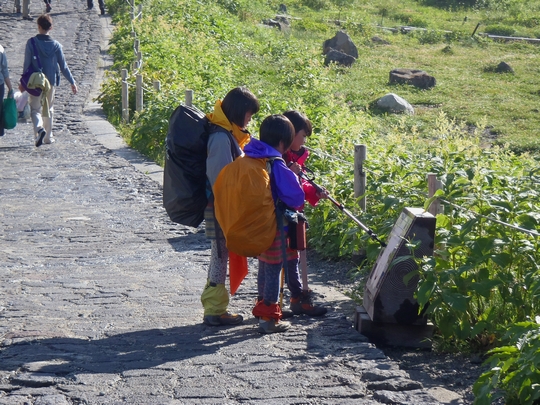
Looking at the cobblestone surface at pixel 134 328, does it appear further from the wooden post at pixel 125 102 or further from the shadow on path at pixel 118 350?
the wooden post at pixel 125 102

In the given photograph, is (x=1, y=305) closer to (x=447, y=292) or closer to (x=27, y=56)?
(x=447, y=292)

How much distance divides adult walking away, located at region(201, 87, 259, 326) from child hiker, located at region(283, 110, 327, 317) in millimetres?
358

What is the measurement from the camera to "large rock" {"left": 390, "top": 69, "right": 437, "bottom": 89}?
66.8 feet

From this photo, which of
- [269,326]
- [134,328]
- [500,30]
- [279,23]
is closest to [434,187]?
[269,326]

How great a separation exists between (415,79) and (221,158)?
1613cm

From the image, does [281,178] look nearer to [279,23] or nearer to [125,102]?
[125,102]

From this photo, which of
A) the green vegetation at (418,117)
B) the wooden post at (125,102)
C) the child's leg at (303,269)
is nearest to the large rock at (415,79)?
the green vegetation at (418,117)

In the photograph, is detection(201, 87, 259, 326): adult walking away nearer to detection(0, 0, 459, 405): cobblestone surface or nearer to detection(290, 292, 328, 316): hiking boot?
detection(0, 0, 459, 405): cobblestone surface

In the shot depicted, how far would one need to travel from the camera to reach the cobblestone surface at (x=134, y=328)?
13.6 feet

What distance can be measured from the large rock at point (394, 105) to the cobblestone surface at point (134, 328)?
8918 mm

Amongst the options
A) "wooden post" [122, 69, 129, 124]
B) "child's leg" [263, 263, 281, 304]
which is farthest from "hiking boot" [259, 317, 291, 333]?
"wooden post" [122, 69, 129, 124]

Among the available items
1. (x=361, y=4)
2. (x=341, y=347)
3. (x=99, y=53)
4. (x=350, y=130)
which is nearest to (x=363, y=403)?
(x=341, y=347)

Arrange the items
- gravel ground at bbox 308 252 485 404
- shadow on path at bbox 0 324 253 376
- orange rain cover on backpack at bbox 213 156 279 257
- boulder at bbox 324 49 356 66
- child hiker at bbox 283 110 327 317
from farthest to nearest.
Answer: boulder at bbox 324 49 356 66, child hiker at bbox 283 110 327 317, orange rain cover on backpack at bbox 213 156 279 257, gravel ground at bbox 308 252 485 404, shadow on path at bbox 0 324 253 376

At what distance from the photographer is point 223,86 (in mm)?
14148
